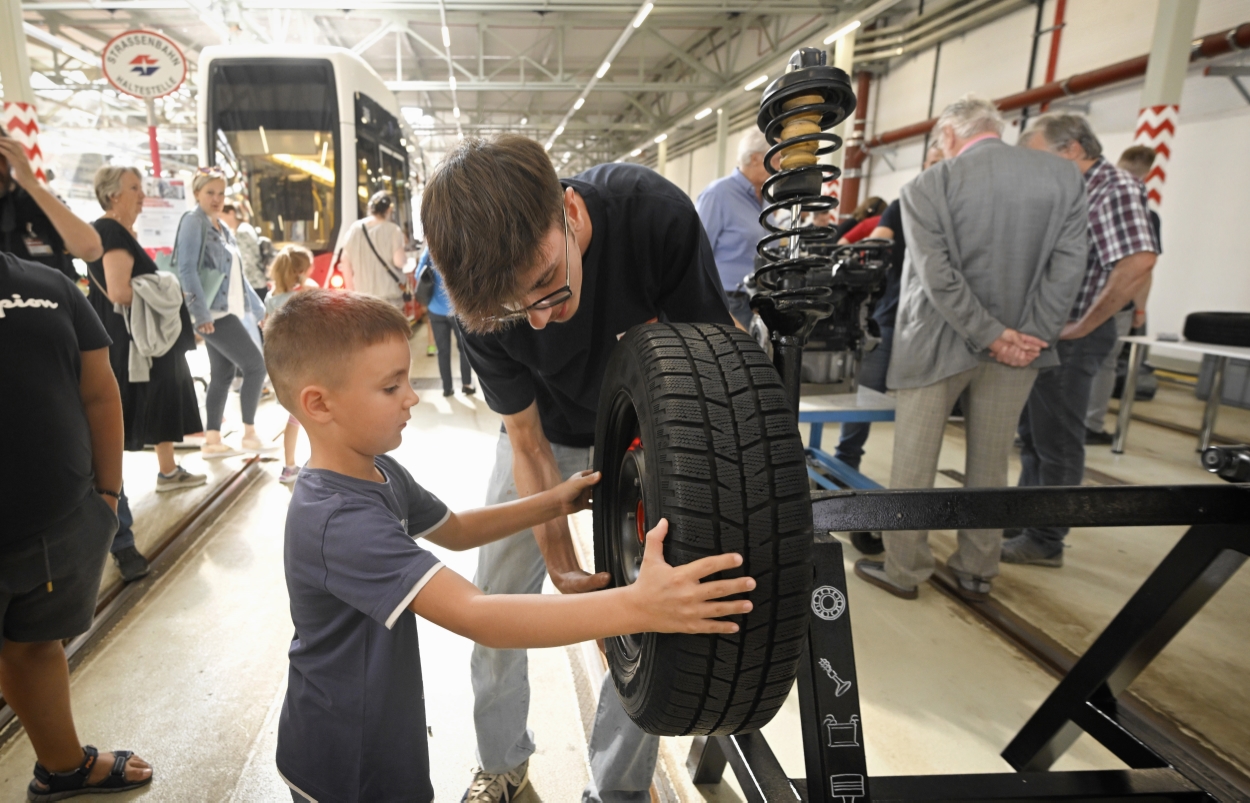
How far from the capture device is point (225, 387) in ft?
13.6

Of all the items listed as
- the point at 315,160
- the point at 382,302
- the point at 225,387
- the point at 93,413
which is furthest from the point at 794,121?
the point at 315,160

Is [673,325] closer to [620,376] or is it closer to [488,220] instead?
[620,376]

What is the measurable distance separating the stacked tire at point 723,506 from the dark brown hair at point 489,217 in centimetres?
24

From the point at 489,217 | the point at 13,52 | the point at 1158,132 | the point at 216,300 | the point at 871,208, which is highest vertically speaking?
the point at 13,52

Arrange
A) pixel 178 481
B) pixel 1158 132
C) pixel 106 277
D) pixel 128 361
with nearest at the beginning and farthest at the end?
pixel 106 277, pixel 128 361, pixel 178 481, pixel 1158 132

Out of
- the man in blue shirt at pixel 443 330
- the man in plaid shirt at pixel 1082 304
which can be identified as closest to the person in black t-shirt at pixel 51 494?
the man in plaid shirt at pixel 1082 304

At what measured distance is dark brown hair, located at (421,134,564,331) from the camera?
974 mm

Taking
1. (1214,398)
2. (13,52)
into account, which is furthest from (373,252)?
(1214,398)

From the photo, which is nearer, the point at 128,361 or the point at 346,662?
the point at 346,662

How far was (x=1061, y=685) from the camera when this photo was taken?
1665 mm

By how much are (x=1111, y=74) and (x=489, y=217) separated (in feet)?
24.9

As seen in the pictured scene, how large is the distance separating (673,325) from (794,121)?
36 centimetres

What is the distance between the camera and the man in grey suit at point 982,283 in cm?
229

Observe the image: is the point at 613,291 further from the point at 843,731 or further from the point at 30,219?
the point at 30,219
